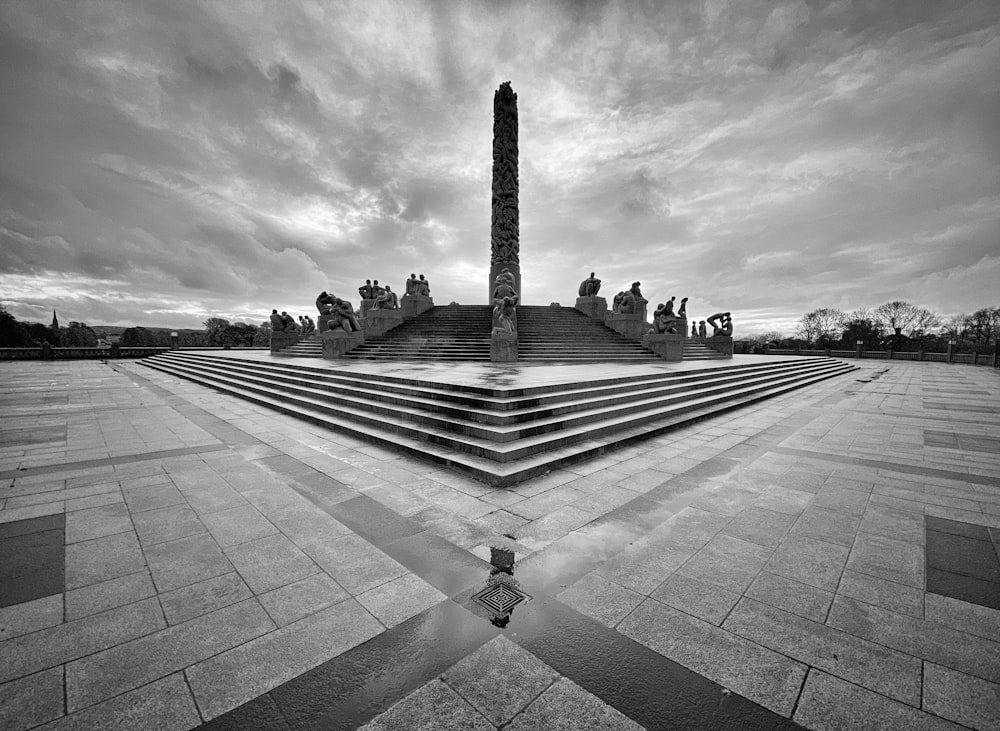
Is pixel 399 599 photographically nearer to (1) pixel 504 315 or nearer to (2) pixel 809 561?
(2) pixel 809 561

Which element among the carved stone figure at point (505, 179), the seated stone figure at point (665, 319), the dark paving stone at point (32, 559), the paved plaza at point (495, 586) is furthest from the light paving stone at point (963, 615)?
the carved stone figure at point (505, 179)

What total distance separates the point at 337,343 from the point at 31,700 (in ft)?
59.7

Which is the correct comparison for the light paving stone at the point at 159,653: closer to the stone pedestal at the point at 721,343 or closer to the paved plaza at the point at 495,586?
the paved plaza at the point at 495,586

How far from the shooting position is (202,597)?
290 cm

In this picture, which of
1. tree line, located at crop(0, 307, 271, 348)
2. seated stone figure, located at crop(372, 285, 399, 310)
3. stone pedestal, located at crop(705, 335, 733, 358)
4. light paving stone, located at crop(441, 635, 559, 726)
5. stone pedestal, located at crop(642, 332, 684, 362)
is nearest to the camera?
light paving stone, located at crop(441, 635, 559, 726)

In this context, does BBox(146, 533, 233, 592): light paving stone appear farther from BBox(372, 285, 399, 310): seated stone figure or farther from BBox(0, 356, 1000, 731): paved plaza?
BBox(372, 285, 399, 310): seated stone figure

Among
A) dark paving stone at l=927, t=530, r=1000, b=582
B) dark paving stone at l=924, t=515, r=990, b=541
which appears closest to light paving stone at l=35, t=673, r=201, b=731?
dark paving stone at l=927, t=530, r=1000, b=582

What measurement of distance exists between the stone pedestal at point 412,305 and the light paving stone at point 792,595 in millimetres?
22839

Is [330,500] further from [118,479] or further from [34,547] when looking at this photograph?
[118,479]

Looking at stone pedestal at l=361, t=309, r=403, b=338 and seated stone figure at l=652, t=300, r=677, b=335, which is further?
stone pedestal at l=361, t=309, r=403, b=338

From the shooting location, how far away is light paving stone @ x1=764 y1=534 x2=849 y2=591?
316cm

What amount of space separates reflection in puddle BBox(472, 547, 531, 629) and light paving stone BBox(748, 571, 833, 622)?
1.68 m

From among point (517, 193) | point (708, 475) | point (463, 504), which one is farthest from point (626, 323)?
point (463, 504)

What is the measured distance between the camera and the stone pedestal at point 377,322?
2200 cm
